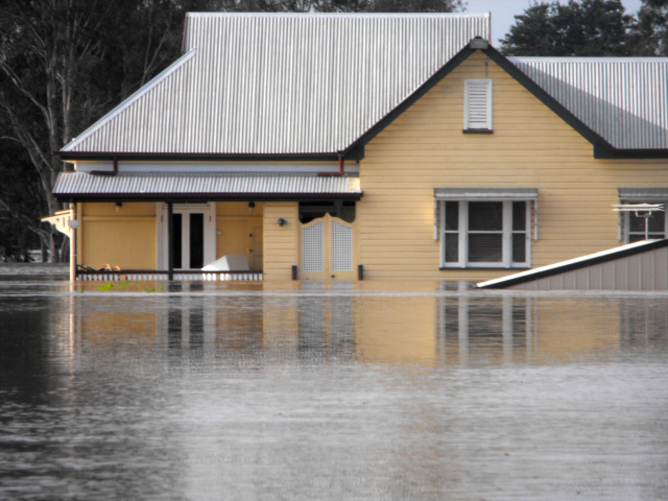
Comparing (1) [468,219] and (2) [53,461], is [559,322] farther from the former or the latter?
(1) [468,219]

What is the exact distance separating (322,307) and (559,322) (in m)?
5.21

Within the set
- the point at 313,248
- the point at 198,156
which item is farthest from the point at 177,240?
the point at 313,248

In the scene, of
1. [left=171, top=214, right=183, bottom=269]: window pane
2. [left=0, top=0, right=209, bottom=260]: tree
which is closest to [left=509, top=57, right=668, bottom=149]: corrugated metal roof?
[left=171, top=214, right=183, bottom=269]: window pane

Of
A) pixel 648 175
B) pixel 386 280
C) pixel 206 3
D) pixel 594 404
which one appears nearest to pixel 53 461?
pixel 594 404

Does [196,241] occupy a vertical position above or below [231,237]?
below

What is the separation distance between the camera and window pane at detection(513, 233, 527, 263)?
34219mm

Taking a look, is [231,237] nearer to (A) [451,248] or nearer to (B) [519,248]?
(A) [451,248]

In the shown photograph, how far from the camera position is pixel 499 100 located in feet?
111

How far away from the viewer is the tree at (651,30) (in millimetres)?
71812

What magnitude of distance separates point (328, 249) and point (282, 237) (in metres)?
1.47

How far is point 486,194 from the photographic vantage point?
110ft

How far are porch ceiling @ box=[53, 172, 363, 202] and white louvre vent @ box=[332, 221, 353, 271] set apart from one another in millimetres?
1200

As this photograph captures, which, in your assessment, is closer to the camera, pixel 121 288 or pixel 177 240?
pixel 121 288

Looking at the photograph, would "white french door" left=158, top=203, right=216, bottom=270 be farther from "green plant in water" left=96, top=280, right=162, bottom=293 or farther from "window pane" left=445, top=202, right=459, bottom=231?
"window pane" left=445, top=202, right=459, bottom=231
